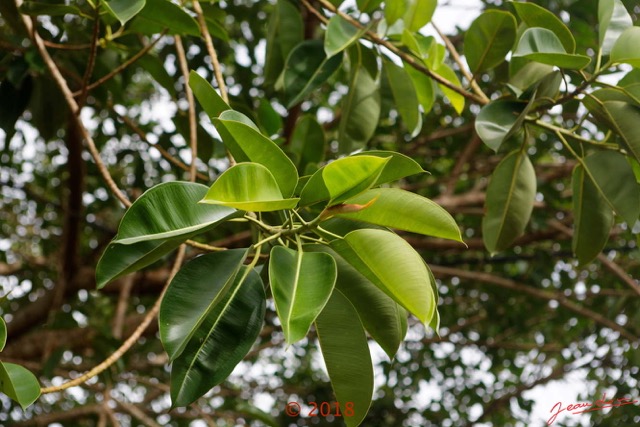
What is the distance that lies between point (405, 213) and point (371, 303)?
157 mm

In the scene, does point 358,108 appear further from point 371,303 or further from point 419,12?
point 371,303

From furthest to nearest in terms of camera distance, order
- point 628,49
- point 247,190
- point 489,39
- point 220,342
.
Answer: point 489,39
point 628,49
point 220,342
point 247,190

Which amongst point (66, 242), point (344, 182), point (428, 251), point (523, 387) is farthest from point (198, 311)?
point (523, 387)

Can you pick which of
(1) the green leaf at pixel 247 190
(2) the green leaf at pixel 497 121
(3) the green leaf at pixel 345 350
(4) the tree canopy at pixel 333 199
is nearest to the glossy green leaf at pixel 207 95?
(4) the tree canopy at pixel 333 199

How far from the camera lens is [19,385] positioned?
79 cm

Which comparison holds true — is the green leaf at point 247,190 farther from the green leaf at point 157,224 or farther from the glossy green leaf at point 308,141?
the glossy green leaf at point 308,141

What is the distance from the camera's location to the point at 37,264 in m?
3.11

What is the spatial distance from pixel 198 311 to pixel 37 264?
2.57 metres

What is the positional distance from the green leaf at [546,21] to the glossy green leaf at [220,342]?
63 centimetres

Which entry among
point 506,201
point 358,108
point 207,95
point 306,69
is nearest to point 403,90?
point 358,108

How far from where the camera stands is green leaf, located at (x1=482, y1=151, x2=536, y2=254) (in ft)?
4.18

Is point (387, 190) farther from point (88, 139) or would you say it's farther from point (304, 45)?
point (304, 45)

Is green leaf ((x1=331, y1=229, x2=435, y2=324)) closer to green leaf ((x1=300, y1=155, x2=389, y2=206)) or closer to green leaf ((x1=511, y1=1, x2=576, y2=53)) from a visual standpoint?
green leaf ((x1=300, y1=155, x2=389, y2=206))

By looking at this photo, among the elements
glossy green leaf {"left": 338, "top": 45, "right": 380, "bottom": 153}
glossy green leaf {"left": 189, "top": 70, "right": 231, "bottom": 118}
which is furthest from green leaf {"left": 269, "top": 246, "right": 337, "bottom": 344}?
glossy green leaf {"left": 338, "top": 45, "right": 380, "bottom": 153}
